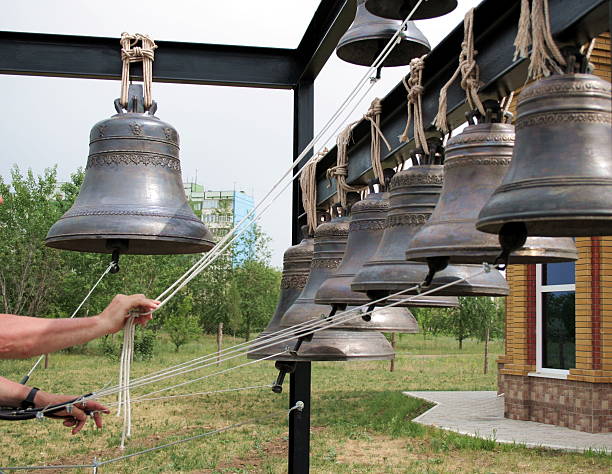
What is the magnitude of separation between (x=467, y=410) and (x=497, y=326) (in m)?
23.4

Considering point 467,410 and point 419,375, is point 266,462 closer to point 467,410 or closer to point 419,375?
point 467,410

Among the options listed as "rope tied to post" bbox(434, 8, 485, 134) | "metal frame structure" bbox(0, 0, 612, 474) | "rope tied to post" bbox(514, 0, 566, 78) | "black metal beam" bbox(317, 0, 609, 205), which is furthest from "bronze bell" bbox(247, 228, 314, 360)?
"rope tied to post" bbox(514, 0, 566, 78)

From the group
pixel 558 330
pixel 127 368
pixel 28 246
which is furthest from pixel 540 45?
pixel 28 246

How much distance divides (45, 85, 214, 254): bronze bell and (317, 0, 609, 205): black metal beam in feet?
2.97

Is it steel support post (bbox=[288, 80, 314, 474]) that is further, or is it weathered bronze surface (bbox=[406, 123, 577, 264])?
steel support post (bbox=[288, 80, 314, 474])

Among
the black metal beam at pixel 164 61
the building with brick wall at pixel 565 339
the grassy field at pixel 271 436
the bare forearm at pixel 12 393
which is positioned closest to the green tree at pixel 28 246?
the grassy field at pixel 271 436

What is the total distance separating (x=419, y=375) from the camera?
78.5ft

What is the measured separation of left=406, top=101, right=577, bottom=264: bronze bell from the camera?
2.32 m

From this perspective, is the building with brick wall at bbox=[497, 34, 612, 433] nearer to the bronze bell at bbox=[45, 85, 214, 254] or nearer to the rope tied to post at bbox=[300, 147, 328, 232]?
Answer: the rope tied to post at bbox=[300, 147, 328, 232]

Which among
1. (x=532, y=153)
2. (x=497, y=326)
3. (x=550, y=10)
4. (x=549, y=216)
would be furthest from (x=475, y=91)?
(x=497, y=326)

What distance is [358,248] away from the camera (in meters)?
3.42

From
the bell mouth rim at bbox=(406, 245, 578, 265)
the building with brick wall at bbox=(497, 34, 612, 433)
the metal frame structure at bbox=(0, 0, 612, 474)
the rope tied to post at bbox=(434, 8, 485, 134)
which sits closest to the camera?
the bell mouth rim at bbox=(406, 245, 578, 265)

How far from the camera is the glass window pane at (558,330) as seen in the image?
1192 cm

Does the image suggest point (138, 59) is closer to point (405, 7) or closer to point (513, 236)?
point (405, 7)
